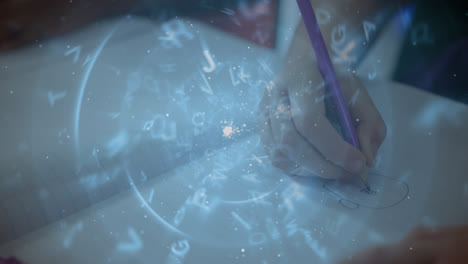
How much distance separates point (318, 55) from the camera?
12.0 inches

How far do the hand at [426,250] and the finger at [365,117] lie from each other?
2.8 inches

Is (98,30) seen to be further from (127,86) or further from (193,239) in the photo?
(193,239)

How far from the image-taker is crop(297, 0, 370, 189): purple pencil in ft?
0.99

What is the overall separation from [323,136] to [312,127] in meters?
0.01

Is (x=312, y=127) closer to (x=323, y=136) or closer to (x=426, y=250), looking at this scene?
(x=323, y=136)

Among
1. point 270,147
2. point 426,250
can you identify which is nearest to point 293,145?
point 270,147

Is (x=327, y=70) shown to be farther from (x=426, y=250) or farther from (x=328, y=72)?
(x=426, y=250)

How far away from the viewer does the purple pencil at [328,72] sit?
301 mm

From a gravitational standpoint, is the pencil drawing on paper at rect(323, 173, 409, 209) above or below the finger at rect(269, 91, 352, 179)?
below

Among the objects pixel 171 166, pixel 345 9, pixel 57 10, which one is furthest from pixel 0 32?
pixel 345 9

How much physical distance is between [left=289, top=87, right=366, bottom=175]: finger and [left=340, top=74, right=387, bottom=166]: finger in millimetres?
12

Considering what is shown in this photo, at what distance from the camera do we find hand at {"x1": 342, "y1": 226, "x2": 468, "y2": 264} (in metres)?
0.24

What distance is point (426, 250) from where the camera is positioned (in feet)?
0.81

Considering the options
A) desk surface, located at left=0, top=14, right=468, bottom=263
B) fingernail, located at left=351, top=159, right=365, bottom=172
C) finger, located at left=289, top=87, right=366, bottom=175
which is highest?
finger, located at left=289, top=87, right=366, bottom=175
